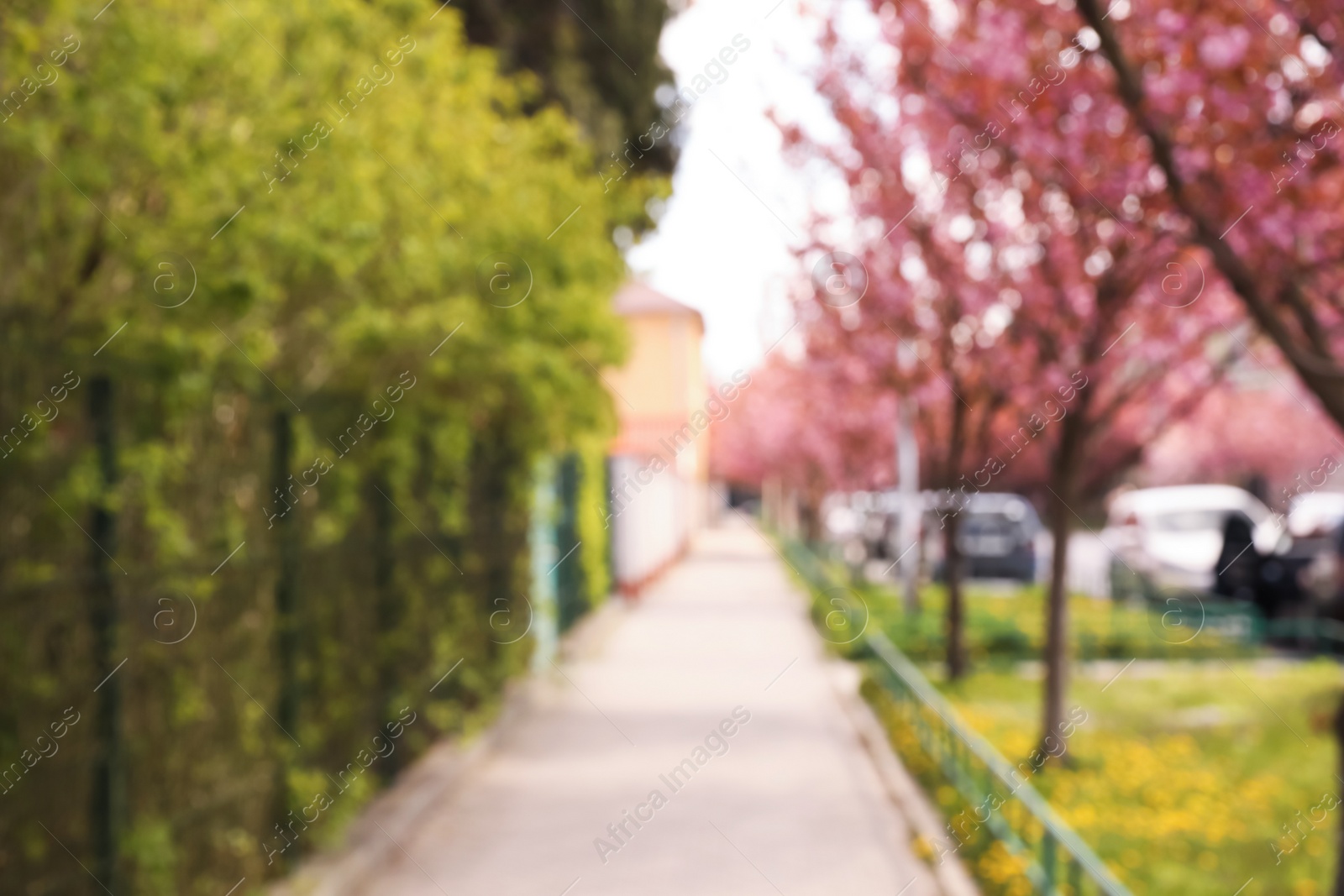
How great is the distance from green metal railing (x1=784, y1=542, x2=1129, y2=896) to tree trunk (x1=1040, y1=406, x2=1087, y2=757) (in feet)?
1.56

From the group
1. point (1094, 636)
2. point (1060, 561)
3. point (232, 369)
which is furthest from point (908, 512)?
point (232, 369)

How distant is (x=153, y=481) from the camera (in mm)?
4898

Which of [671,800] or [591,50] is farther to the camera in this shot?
[591,50]

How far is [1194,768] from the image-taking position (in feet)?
31.1

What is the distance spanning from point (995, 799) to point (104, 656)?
4563 millimetres

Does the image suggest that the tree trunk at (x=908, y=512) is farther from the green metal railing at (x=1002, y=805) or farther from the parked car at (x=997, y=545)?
the green metal railing at (x=1002, y=805)

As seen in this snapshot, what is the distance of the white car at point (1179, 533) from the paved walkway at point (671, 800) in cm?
718

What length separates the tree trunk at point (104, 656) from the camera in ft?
15.0

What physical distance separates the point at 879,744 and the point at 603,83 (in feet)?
39.2

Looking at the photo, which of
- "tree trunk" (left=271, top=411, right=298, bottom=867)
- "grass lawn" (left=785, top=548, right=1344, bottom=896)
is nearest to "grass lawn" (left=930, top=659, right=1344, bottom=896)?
"grass lawn" (left=785, top=548, right=1344, bottom=896)

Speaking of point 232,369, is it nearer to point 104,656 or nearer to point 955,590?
point 104,656

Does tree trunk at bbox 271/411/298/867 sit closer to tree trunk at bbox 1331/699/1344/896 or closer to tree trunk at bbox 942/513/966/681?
tree trunk at bbox 1331/699/1344/896

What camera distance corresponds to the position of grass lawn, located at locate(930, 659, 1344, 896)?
7.21m

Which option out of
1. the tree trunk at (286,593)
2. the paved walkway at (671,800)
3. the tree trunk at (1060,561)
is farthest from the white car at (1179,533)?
the tree trunk at (286,593)
